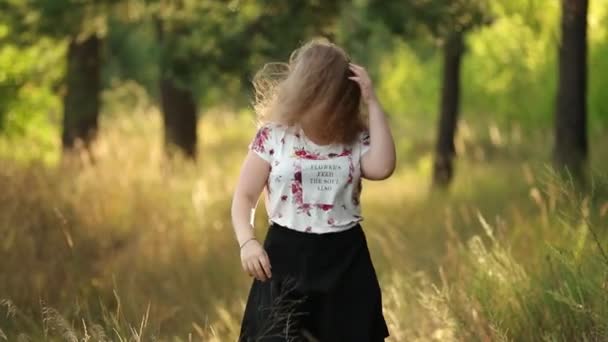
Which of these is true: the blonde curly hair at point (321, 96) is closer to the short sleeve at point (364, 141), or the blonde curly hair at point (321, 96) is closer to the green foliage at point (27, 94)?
the short sleeve at point (364, 141)

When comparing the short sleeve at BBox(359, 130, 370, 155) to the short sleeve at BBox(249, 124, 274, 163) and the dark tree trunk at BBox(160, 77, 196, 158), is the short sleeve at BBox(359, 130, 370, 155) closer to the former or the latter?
the short sleeve at BBox(249, 124, 274, 163)

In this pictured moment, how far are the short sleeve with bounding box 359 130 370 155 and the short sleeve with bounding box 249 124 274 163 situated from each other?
32cm

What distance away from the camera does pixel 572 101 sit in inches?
337

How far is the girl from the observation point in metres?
4.02

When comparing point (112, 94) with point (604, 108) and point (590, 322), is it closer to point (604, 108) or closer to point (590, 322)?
point (604, 108)

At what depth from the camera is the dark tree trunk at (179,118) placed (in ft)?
44.8

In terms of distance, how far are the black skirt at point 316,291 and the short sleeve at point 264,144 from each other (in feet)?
0.84

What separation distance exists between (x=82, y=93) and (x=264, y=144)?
409 inches

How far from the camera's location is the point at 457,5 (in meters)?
9.19

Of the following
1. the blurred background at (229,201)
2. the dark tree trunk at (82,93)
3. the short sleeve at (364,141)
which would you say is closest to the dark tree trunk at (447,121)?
the blurred background at (229,201)

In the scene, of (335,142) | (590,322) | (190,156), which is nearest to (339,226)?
(335,142)

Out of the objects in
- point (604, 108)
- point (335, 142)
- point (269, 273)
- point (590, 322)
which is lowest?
point (604, 108)

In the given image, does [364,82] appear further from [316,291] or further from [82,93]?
[82,93]

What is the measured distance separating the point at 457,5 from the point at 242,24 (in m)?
1.74
